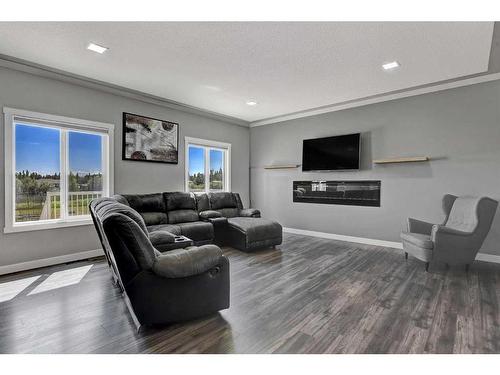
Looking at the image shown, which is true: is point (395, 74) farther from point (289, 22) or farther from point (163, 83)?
point (163, 83)

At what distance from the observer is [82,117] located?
4117mm

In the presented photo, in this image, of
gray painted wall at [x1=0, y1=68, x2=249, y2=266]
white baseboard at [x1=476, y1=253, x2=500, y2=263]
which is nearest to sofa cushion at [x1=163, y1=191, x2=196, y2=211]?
gray painted wall at [x1=0, y1=68, x2=249, y2=266]

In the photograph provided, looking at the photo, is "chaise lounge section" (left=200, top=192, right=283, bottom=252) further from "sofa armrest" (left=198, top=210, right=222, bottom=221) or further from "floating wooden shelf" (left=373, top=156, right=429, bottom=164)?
"floating wooden shelf" (left=373, top=156, right=429, bottom=164)

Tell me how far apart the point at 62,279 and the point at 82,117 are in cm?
245

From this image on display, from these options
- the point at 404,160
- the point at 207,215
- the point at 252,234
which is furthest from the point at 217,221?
the point at 404,160

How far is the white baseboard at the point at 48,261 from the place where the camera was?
3.47m

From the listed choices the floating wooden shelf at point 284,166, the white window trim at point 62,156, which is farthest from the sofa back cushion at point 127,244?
the floating wooden shelf at point 284,166

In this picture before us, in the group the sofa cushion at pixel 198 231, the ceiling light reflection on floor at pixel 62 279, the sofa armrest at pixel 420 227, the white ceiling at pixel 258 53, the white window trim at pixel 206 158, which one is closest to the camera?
the white ceiling at pixel 258 53

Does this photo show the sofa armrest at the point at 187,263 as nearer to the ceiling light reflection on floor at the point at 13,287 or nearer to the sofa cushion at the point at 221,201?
the ceiling light reflection on floor at the point at 13,287

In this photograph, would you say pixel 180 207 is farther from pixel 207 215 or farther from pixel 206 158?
pixel 206 158

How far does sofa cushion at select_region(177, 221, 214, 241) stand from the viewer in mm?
4207

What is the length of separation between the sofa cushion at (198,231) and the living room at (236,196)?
0.03 meters

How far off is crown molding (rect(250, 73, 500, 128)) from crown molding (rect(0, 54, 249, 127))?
1791 mm
